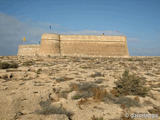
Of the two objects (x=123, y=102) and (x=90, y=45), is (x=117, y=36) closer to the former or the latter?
(x=90, y=45)

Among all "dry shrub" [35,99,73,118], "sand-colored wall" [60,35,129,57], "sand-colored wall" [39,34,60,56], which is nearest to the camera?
"dry shrub" [35,99,73,118]

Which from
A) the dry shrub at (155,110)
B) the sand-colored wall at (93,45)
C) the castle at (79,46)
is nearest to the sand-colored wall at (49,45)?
the castle at (79,46)

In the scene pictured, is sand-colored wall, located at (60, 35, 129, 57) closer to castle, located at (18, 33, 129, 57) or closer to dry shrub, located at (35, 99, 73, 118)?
castle, located at (18, 33, 129, 57)

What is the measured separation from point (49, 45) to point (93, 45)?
9739mm

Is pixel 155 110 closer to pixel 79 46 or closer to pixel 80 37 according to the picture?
pixel 79 46

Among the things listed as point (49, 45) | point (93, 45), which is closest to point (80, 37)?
point (93, 45)

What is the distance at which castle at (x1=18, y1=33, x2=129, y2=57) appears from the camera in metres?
27.2

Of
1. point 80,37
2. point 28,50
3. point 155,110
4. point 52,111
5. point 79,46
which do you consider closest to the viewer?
point 52,111

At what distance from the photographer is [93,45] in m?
29.9

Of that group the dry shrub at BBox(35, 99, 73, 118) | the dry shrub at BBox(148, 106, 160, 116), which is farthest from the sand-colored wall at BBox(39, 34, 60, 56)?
the dry shrub at BBox(148, 106, 160, 116)

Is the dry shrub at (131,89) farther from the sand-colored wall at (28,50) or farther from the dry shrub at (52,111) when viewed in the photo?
the sand-colored wall at (28,50)

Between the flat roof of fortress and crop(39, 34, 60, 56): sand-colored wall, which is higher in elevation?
the flat roof of fortress

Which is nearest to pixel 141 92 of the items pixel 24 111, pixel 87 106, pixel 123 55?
pixel 87 106

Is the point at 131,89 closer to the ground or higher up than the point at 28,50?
closer to the ground
